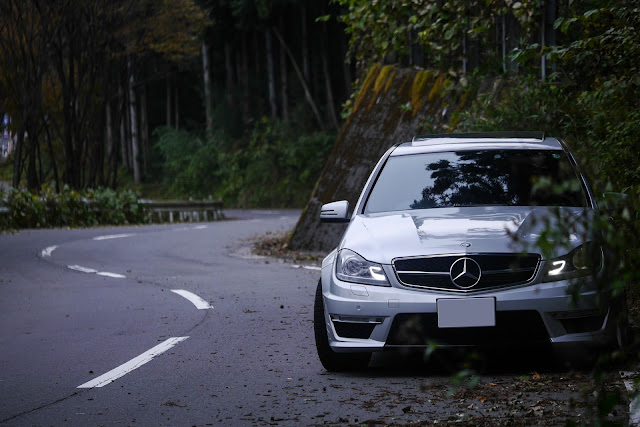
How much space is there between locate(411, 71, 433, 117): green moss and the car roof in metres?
9.40

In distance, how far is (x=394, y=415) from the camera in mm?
5629

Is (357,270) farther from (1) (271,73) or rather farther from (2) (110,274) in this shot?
(1) (271,73)

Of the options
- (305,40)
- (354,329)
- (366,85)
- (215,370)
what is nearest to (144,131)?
(305,40)

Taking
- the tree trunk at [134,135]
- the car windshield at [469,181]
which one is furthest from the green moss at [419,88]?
the tree trunk at [134,135]

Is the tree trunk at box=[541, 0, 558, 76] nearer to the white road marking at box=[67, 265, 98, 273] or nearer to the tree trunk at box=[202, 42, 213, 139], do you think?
the white road marking at box=[67, 265, 98, 273]

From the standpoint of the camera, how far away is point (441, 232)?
22.8 ft

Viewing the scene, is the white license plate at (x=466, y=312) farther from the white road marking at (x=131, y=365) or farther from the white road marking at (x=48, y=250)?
the white road marking at (x=48, y=250)

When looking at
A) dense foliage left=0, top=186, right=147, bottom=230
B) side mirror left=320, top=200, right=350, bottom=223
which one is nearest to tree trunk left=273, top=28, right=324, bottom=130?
dense foliage left=0, top=186, right=147, bottom=230

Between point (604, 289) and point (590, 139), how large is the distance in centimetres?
826

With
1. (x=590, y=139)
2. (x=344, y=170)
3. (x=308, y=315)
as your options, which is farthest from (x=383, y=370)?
(x=344, y=170)

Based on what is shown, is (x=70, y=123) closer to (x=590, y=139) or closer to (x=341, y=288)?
(x=590, y=139)

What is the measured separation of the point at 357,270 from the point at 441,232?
2.03 feet

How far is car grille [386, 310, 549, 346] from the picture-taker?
21.2ft

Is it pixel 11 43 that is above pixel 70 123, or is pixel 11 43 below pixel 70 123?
above
